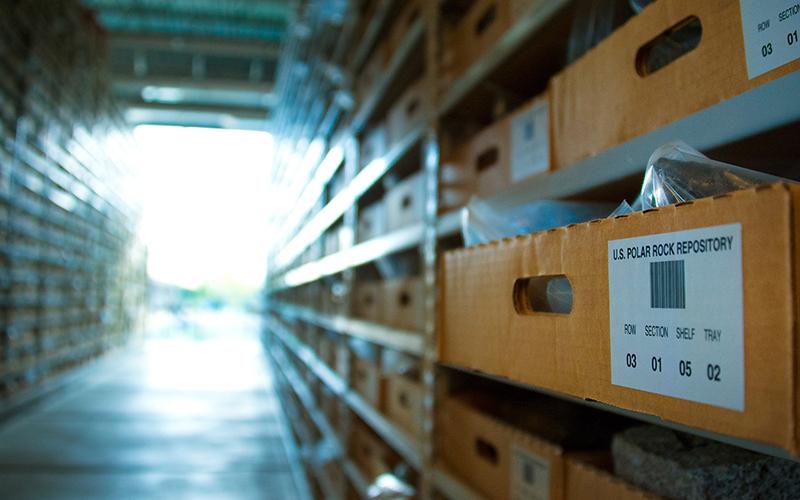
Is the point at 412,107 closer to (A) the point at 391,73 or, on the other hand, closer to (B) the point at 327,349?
(A) the point at 391,73

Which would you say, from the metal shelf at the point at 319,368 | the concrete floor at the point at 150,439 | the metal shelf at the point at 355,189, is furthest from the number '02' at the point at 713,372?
the concrete floor at the point at 150,439

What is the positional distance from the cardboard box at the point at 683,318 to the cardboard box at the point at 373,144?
4.70ft

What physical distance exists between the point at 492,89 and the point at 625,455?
848 millimetres

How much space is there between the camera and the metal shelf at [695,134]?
0.52 metres

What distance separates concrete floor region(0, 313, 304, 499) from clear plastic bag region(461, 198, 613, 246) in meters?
3.00

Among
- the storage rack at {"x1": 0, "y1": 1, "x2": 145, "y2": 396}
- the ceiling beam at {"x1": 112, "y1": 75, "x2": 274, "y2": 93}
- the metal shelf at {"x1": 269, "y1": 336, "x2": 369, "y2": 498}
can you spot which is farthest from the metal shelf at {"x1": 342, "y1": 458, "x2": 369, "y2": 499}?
the ceiling beam at {"x1": 112, "y1": 75, "x2": 274, "y2": 93}

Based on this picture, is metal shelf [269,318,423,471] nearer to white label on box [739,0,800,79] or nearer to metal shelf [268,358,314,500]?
metal shelf [268,358,314,500]

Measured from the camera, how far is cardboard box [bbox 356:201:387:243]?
2182mm

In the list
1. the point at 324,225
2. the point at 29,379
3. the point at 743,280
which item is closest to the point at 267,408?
the point at 29,379

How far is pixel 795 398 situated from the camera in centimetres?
42

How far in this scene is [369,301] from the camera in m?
2.32

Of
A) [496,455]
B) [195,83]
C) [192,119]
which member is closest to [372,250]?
[496,455]

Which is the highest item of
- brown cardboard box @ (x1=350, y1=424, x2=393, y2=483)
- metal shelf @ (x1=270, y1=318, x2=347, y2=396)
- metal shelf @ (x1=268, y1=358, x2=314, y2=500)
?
metal shelf @ (x1=270, y1=318, x2=347, y2=396)

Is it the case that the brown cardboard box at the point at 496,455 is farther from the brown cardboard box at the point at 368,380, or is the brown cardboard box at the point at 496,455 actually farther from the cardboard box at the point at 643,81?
the brown cardboard box at the point at 368,380
